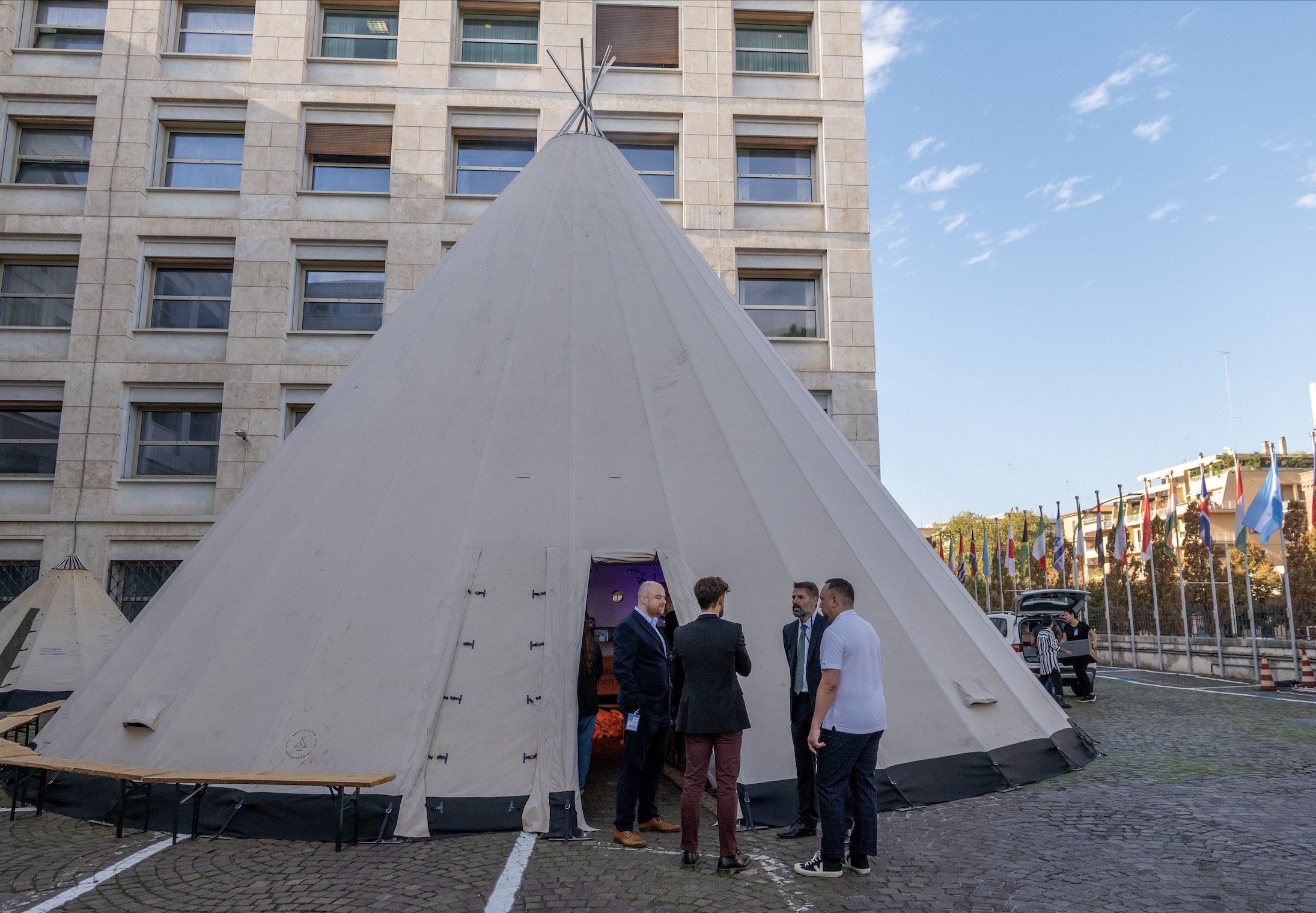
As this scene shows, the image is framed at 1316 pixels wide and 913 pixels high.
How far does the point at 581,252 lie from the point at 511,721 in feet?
16.9

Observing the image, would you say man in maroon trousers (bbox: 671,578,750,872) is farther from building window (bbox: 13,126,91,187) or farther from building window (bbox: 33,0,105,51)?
building window (bbox: 33,0,105,51)

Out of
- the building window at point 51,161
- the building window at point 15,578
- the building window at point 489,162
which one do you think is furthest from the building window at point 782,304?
the building window at point 15,578

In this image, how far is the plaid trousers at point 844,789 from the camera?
5.18 meters

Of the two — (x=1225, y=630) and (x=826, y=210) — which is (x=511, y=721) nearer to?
(x=826, y=210)

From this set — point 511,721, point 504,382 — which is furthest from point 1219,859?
point 504,382

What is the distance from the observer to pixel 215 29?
20500mm

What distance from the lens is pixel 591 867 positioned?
17.6 feet

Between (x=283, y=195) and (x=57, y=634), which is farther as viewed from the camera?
(x=283, y=195)

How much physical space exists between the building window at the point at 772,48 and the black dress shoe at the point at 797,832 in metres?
19.3

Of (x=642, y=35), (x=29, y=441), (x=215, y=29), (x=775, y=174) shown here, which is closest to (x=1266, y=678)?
(x=775, y=174)

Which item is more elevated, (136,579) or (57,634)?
(136,579)

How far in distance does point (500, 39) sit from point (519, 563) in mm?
18052

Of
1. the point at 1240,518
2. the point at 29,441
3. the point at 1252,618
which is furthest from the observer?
the point at 29,441

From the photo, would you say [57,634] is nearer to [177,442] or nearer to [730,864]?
[177,442]
